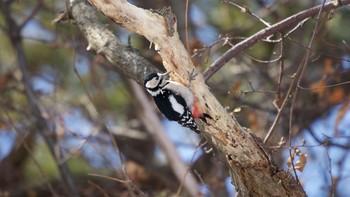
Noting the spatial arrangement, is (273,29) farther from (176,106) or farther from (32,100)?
(32,100)

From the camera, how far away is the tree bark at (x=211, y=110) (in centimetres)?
291

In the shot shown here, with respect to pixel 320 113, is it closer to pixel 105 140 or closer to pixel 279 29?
pixel 105 140

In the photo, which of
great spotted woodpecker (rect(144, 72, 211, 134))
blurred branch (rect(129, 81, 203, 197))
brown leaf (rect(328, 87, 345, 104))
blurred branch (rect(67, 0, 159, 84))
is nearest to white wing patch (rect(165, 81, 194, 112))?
great spotted woodpecker (rect(144, 72, 211, 134))

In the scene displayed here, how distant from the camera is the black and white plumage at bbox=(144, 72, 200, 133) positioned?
3122 mm

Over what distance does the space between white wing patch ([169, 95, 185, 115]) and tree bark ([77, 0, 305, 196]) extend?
10.5 inches

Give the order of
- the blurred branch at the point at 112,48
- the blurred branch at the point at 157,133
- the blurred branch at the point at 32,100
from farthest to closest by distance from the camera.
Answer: the blurred branch at the point at 157,133
the blurred branch at the point at 32,100
the blurred branch at the point at 112,48

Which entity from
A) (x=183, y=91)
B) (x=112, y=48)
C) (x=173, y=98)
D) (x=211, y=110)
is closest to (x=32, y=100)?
(x=112, y=48)

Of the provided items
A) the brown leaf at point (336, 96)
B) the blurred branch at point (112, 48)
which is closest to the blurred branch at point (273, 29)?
the blurred branch at point (112, 48)

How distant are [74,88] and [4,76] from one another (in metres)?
0.75

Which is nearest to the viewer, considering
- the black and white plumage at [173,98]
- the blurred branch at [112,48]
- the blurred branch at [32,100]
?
the black and white plumage at [173,98]

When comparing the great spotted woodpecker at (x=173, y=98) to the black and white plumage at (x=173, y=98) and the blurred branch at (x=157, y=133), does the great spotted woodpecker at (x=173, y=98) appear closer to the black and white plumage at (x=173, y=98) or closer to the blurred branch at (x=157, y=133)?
the black and white plumage at (x=173, y=98)

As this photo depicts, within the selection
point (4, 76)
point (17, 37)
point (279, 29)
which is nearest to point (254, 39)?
point (279, 29)

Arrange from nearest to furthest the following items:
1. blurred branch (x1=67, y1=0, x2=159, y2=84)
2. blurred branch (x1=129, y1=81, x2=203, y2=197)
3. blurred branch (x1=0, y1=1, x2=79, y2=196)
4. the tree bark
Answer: the tree bark < blurred branch (x1=67, y1=0, x2=159, y2=84) < blurred branch (x1=0, y1=1, x2=79, y2=196) < blurred branch (x1=129, y1=81, x2=203, y2=197)

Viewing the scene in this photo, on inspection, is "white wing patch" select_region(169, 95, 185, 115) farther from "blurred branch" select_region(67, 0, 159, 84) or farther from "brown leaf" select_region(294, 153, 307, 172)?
"brown leaf" select_region(294, 153, 307, 172)
